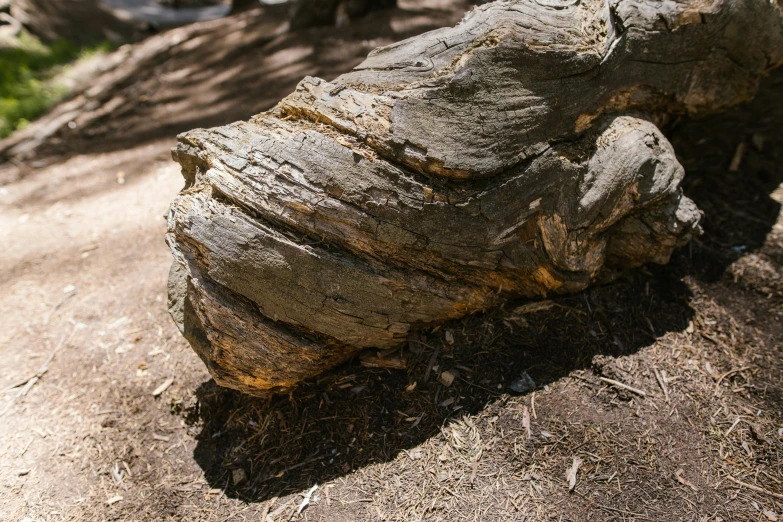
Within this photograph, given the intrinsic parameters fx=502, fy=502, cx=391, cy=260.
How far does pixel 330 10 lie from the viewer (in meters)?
7.17

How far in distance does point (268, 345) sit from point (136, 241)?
2746mm

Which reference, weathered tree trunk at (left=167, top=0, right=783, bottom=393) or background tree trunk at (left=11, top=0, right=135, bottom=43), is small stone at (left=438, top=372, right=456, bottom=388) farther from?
background tree trunk at (left=11, top=0, right=135, bottom=43)

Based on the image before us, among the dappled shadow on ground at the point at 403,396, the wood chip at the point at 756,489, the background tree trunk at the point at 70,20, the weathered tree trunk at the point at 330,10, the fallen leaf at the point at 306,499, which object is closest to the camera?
the wood chip at the point at 756,489

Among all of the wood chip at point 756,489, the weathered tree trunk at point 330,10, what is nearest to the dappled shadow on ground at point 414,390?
the wood chip at point 756,489

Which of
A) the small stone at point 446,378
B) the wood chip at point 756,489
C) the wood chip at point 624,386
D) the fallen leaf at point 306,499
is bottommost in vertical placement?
the fallen leaf at point 306,499

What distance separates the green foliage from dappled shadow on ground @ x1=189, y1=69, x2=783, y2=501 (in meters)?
7.01

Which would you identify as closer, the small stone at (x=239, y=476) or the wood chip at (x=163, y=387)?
the small stone at (x=239, y=476)

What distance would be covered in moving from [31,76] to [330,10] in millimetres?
5545

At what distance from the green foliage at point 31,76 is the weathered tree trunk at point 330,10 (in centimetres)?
427

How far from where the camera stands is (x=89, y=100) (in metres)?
7.71

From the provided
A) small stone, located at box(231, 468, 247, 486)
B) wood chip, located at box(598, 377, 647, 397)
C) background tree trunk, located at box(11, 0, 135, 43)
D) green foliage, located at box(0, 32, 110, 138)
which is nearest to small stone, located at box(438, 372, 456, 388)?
wood chip, located at box(598, 377, 647, 397)

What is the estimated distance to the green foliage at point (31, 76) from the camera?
761 centimetres

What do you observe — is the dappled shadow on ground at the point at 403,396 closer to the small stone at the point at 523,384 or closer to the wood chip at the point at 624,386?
the small stone at the point at 523,384

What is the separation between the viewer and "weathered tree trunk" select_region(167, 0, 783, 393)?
7.75ft
